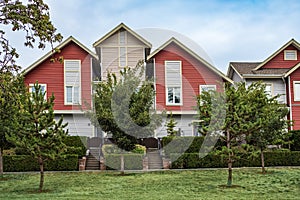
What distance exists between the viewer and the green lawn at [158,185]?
59.3 feet

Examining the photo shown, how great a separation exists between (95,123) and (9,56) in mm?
16203

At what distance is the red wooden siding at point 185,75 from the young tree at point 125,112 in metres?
8.88

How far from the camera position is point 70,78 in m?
35.8

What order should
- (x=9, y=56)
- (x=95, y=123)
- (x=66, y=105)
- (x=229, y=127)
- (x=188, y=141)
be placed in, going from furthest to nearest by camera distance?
(x=66, y=105) → (x=188, y=141) → (x=95, y=123) → (x=229, y=127) → (x=9, y=56)

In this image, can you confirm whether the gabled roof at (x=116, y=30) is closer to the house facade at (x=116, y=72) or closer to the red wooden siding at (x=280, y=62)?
the house facade at (x=116, y=72)

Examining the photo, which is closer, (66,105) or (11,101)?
(11,101)

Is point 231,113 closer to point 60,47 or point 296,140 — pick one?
point 296,140

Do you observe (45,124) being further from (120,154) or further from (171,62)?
(171,62)

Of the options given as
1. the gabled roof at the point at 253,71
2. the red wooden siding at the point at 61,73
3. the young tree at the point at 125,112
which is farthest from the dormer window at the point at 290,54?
the young tree at the point at 125,112

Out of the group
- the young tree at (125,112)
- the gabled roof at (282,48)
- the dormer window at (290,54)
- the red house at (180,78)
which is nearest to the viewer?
the young tree at (125,112)

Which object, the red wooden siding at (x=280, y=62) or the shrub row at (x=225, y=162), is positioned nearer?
the shrub row at (x=225, y=162)

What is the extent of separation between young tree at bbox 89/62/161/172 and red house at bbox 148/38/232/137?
888 cm

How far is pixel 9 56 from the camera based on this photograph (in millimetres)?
10672

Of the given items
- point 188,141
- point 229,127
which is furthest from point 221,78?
point 229,127
